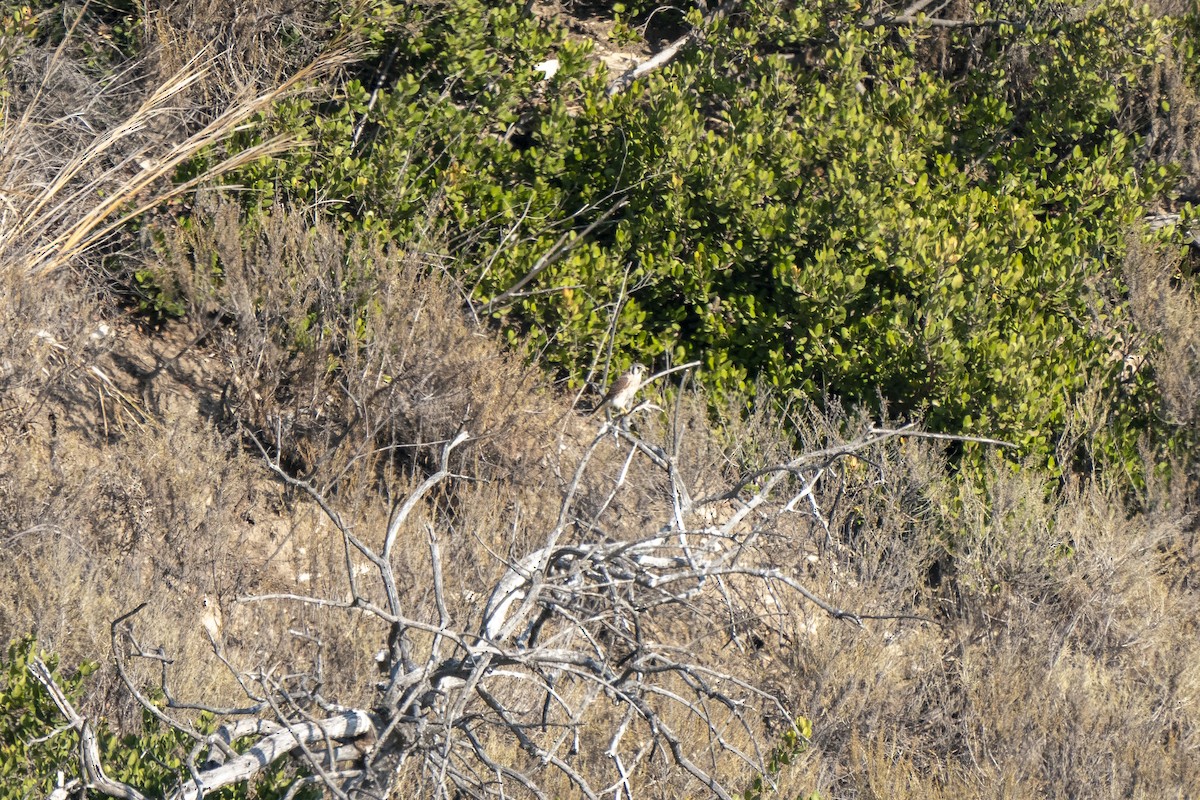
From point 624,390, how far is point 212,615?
2.07m

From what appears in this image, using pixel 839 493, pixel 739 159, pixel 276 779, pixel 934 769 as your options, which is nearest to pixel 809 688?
pixel 934 769

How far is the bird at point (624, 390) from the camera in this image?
5.64 m

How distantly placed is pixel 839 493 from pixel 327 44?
127 inches

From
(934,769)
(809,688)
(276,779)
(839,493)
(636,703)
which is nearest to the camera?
(636,703)

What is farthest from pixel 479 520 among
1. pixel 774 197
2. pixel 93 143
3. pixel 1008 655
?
pixel 93 143

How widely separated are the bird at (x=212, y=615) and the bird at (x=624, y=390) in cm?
183

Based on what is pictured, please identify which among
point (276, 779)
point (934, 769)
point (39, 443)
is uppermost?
point (276, 779)

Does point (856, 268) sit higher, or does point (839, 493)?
point (856, 268)

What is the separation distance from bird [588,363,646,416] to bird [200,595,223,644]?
183cm

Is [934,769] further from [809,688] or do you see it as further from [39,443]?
[39,443]

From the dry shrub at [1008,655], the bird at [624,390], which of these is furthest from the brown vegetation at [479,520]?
the bird at [624,390]

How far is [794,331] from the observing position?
586 cm

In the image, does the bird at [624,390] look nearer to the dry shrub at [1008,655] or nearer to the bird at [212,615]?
the dry shrub at [1008,655]

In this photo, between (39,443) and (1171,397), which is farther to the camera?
(1171,397)
